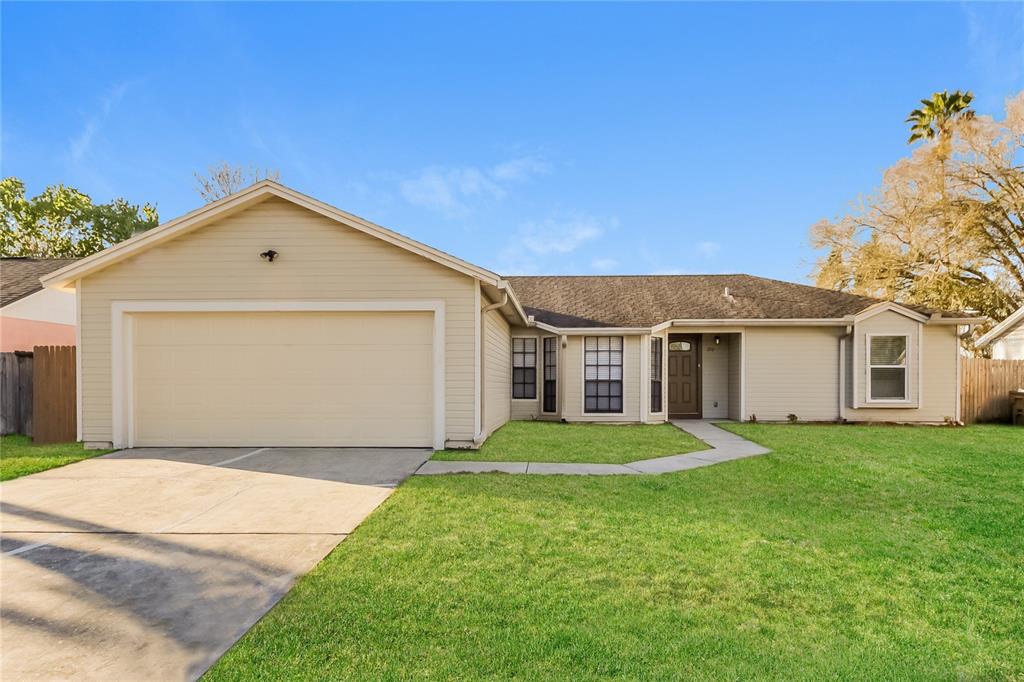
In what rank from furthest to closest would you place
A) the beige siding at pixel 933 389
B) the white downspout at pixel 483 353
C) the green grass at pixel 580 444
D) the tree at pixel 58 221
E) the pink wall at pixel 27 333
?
the tree at pixel 58 221 → the pink wall at pixel 27 333 → the beige siding at pixel 933 389 → the white downspout at pixel 483 353 → the green grass at pixel 580 444

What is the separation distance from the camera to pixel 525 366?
13469 mm

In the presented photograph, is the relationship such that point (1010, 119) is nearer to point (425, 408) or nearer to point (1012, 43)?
point (1012, 43)

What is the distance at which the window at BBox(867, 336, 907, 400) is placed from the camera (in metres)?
12.4

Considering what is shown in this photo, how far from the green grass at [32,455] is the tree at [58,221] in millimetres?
22427

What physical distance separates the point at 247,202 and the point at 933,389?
1601cm

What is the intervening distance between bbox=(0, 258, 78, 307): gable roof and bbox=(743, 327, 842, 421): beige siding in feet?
59.0

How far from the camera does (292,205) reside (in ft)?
27.5

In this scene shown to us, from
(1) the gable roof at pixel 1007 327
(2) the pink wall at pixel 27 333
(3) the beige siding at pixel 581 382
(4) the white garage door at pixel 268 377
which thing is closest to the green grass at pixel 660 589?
(4) the white garage door at pixel 268 377

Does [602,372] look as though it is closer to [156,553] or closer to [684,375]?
[684,375]

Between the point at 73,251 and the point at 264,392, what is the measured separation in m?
29.4

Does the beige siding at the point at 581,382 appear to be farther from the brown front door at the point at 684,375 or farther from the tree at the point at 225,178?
the tree at the point at 225,178

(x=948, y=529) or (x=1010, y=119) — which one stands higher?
(x=1010, y=119)

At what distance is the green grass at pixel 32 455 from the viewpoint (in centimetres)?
668

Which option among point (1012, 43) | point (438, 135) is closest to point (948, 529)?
point (438, 135)
